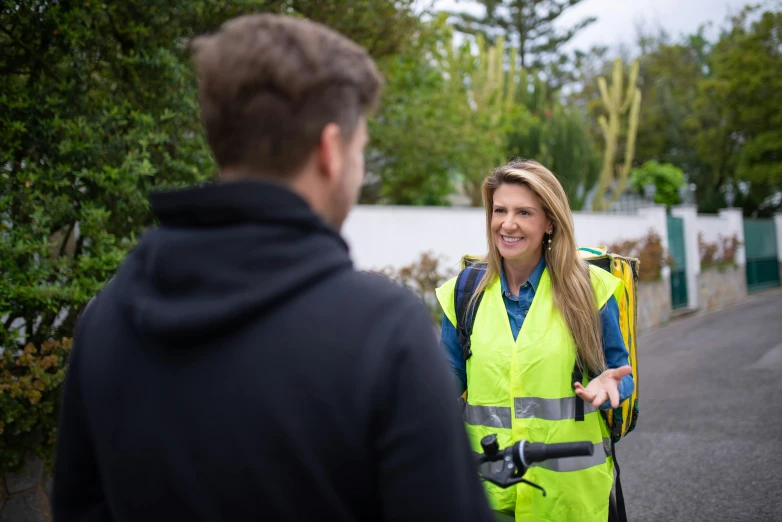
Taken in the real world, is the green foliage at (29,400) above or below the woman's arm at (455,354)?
below

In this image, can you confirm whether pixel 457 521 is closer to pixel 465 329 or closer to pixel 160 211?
pixel 160 211

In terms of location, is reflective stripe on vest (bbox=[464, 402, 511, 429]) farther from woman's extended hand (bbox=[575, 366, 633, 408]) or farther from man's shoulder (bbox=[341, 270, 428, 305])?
man's shoulder (bbox=[341, 270, 428, 305])

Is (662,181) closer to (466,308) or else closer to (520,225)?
(520,225)

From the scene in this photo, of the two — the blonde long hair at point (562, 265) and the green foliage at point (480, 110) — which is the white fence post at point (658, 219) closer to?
the green foliage at point (480, 110)

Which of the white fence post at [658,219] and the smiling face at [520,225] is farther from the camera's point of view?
the white fence post at [658,219]

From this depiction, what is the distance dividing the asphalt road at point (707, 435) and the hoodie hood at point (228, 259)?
14.6 ft

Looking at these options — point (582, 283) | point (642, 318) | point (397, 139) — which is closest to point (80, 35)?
point (582, 283)

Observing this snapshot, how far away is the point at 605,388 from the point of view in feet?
7.38

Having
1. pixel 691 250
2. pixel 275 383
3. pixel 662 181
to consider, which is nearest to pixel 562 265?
pixel 275 383

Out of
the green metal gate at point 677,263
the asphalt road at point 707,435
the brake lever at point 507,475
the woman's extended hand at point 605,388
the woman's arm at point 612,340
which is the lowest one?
the asphalt road at point 707,435

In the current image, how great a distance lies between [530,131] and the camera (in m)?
18.7

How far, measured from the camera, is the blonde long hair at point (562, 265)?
2.48 metres

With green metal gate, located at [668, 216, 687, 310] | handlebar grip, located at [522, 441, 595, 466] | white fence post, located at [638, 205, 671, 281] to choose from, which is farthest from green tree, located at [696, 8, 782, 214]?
handlebar grip, located at [522, 441, 595, 466]

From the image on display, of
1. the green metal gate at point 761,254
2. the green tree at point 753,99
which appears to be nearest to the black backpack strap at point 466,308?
the green metal gate at point 761,254
